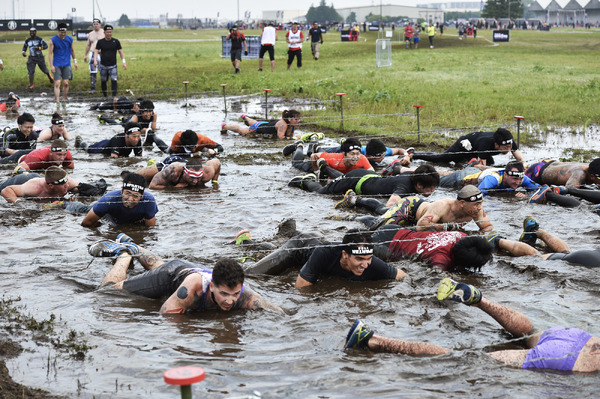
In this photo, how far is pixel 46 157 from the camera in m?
12.3

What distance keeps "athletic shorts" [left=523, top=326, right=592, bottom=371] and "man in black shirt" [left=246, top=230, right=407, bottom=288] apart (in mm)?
2124

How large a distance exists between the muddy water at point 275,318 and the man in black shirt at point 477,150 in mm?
1908

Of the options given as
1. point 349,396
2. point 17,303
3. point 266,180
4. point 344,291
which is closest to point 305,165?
point 266,180

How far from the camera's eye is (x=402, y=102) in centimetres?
1983

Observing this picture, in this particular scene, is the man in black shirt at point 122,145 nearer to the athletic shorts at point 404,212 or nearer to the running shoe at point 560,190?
the athletic shorts at point 404,212

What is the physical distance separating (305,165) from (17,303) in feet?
23.6

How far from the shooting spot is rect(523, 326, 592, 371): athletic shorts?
5.39 m

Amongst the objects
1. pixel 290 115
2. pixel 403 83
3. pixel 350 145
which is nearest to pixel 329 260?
pixel 350 145

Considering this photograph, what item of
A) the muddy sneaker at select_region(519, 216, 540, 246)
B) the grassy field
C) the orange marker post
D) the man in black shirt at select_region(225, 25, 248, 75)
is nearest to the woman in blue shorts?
the grassy field

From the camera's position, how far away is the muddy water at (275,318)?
5227 mm

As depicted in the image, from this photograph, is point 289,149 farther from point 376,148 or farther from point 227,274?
point 227,274

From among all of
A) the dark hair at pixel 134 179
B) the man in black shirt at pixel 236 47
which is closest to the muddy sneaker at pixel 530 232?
the dark hair at pixel 134 179

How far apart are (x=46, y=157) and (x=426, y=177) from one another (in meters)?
6.69

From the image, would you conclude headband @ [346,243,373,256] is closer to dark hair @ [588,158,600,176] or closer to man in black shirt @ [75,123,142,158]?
dark hair @ [588,158,600,176]
